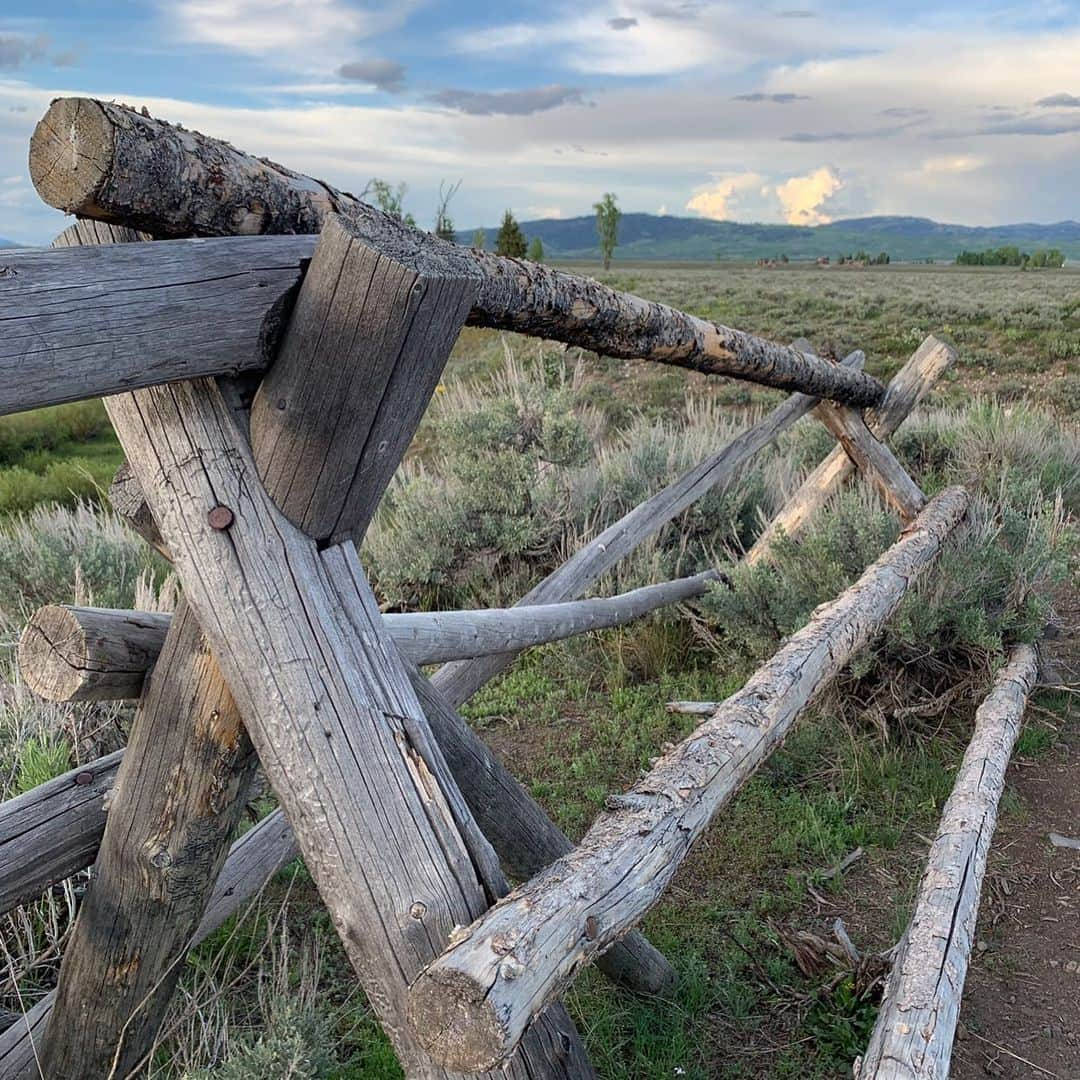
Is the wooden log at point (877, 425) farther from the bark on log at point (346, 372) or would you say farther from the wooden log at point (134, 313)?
the wooden log at point (134, 313)

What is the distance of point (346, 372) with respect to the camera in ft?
5.27

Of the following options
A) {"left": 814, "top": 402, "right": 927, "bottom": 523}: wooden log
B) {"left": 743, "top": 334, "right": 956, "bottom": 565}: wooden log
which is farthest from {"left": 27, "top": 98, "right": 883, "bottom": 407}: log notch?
{"left": 743, "top": 334, "right": 956, "bottom": 565}: wooden log

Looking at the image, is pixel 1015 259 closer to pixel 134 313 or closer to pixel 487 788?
pixel 487 788

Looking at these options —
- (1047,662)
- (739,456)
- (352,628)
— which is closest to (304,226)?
(352,628)

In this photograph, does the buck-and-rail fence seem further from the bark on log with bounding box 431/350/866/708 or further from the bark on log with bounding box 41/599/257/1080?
the bark on log with bounding box 431/350/866/708

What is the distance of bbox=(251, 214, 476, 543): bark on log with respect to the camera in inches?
61.5

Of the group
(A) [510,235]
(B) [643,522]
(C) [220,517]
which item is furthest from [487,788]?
(A) [510,235]

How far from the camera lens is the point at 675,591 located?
196 inches

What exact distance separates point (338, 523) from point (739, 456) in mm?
3737

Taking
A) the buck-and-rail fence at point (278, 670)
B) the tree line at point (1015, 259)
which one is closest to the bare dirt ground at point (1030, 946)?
the buck-and-rail fence at point (278, 670)

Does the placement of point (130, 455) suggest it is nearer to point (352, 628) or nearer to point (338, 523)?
point (338, 523)

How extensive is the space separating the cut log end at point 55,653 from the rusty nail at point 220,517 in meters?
0.44

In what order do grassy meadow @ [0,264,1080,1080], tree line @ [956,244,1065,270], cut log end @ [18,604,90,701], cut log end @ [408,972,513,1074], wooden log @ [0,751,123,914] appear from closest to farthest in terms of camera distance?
1. cut log end @ [408,972,513,1074]
2. cut log end @ [18,604,90,701]
3. wooden log @ [0,751,123,914]
4. grassy meadow @ [0,264,1080,1080]
5. tree line @ [956,244,1065,270]

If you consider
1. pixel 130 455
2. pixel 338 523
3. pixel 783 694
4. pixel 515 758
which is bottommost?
pixel 515 758
